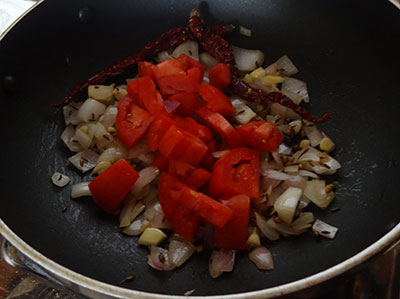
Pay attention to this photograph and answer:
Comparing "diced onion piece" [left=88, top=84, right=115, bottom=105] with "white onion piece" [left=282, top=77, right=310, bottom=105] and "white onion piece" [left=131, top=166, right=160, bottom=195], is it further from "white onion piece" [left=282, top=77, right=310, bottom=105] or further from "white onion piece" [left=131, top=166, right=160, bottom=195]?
"white onion piece" [left=282, top=77, right=310, bottom=105]

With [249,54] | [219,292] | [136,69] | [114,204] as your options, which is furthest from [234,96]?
[219,292]

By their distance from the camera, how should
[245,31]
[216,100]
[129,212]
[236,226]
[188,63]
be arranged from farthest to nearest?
1. [245,31]
2. [188,63]
3. [216,100]
4. [129,212]
5. [236,226]

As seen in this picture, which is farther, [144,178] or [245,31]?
[245,31]

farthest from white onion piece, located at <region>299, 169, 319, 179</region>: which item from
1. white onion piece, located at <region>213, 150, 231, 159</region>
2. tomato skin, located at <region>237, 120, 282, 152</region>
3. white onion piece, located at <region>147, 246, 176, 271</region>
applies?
white onion piece, located at <region>147, 246, 176, 271</region>

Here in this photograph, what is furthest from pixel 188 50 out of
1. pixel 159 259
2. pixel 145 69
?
pixel 159 259

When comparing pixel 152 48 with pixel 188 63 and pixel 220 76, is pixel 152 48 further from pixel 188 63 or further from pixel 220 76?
pixel 220 76
